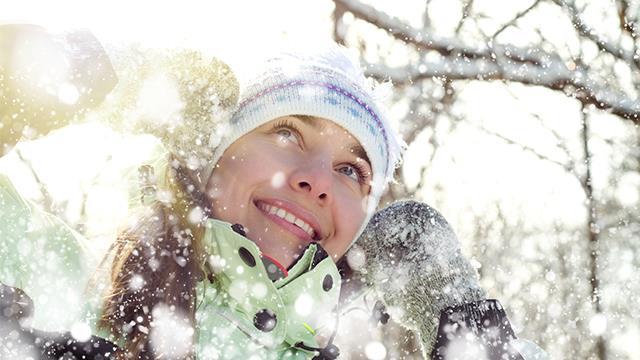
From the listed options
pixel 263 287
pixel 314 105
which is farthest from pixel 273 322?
pixel 314 105

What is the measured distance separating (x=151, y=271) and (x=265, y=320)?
14.3 inches

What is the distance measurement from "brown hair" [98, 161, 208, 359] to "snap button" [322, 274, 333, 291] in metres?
0.40

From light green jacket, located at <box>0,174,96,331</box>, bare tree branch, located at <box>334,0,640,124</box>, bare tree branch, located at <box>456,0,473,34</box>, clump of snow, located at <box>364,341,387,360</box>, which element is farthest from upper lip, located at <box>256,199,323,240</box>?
clump of snow, located at <box>364,341,387,360</box>

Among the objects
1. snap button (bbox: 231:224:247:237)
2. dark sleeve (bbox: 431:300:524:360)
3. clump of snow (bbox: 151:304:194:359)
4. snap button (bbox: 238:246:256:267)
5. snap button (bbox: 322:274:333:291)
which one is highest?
snap button (bbox: 231:224:247:237)

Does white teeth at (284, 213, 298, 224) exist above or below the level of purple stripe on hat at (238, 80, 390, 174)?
below

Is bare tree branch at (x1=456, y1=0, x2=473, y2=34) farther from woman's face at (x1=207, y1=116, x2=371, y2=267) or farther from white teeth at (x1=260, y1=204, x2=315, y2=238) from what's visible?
white teeth at (x1=260, y1=204, x2=315, y2=238)

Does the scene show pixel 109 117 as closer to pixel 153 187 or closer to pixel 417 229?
pixel 153 187

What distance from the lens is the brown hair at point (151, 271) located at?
147 cm

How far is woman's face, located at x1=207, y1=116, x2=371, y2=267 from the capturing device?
6.31 feet

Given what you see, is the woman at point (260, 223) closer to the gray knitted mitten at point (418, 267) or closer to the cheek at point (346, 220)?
the cheek at point (346, 220)

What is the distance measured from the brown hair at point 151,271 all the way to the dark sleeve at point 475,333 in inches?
37.7

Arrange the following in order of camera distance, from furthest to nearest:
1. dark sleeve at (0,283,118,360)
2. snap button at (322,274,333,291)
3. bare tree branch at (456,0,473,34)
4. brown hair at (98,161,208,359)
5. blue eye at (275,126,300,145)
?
bare tree branch at (456,0,473,34)
blue eye at (275,126,300,145)
snap button at (322,274,333,291)
brown hair at (98,161,208,359)
dark sleeve at (0,283,118,360)

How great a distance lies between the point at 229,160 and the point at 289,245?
335 millimetres

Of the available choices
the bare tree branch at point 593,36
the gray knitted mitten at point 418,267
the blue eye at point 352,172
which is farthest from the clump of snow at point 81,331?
the bare tree branch at point 593,36
